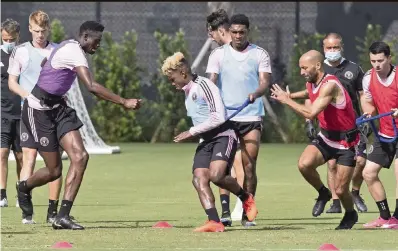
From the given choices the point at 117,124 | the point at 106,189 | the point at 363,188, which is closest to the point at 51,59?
the point at 106,189

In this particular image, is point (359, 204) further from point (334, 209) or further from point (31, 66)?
point (31, 66)

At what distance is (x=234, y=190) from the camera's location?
12383 millimetres

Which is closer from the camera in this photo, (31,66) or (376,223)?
(376,223)

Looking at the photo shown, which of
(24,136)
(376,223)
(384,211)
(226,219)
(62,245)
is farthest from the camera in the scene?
(24,136)

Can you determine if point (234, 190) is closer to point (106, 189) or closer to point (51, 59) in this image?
point (51, 59)

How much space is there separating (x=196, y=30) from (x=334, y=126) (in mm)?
14338

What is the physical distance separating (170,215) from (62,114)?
1.88 metres

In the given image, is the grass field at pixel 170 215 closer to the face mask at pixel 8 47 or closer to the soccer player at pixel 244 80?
the soccer player at pixel 244 80

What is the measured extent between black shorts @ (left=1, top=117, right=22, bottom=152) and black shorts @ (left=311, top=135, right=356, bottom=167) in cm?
409

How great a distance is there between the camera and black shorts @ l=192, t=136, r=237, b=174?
1233 centimetres

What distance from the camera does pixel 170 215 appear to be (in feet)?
45.3

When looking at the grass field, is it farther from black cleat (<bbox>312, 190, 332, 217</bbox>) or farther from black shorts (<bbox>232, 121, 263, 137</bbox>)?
black shorts (<bbox>232, 121, 263, 137</bbox>)

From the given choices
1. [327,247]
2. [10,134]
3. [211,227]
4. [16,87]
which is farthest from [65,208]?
[10,134]

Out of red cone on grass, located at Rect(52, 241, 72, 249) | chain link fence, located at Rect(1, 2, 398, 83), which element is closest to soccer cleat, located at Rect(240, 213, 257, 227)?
red cone on grass, located at Rect(52, 241, 72, 249)
